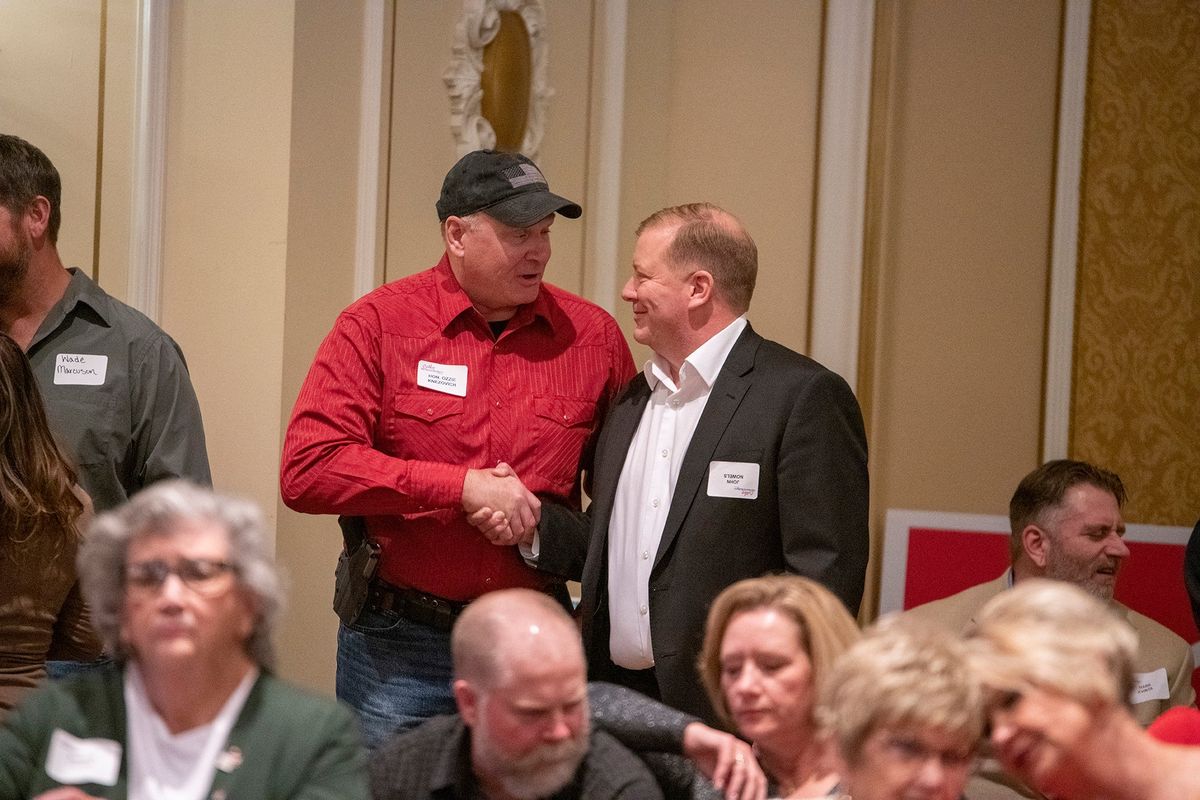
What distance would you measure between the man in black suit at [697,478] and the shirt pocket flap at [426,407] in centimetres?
31

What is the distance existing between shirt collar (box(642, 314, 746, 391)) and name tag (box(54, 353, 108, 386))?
48.7 inches

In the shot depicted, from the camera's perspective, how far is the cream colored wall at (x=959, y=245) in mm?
4707

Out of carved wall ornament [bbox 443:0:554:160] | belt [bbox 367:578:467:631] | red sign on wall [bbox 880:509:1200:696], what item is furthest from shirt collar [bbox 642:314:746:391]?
red sign on wall [bbox 880:509:1200:696]

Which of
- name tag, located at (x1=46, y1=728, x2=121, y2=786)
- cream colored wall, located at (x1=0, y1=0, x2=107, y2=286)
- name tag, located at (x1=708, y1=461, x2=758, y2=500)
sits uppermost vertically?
cream colored wall, located at (x1=0, y1=0, x2=107, y2=286)

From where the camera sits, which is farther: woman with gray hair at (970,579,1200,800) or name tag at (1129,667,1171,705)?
name tag at (1129,667,1171,705)

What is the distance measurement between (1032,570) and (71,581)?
246 centimetres

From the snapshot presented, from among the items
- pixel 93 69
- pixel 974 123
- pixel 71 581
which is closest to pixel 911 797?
pixel 71 581

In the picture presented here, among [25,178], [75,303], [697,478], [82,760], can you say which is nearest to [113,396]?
[75,303]

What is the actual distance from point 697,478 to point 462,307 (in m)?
0.67

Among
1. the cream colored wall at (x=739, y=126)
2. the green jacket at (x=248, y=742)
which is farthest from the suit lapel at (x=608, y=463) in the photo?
the cream colored wall at (x=739, y=126)

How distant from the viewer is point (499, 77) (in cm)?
437

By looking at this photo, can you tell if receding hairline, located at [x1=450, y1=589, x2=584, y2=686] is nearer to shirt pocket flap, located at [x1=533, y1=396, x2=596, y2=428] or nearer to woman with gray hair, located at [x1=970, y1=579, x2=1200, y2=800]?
woman with gray hair, located at [x1=970, y1=579, x2=1200, y2=800]

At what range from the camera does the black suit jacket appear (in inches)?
119

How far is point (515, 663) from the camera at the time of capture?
222 cm
